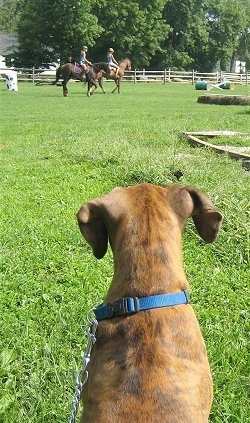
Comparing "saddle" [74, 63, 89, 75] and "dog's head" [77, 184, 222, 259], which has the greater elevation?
"saddle" [74, 63, 89, 75]

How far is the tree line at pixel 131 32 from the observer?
2557 inches

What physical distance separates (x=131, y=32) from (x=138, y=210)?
70027 millimetres

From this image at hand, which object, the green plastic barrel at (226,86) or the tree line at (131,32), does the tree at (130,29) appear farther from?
the green plastic barrel at (226,86)

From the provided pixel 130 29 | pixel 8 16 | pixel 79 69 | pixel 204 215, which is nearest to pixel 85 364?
pixel 204 215

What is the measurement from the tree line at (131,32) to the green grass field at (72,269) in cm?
5591

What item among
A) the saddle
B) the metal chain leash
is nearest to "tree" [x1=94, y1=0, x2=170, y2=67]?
the saddle

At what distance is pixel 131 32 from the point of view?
229 feet

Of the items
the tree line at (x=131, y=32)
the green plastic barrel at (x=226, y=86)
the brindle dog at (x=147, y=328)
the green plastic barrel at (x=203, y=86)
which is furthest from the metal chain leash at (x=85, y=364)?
the tree line at (x=131, y=32)

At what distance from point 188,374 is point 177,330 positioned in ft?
0.63

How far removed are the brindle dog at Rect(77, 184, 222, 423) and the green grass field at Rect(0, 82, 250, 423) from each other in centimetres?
120

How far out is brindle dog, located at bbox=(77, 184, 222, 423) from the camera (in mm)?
2387

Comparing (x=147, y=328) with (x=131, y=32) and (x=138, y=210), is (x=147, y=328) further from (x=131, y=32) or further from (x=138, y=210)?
(x=131, y=32)

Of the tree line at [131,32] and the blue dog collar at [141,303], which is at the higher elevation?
the tree line at [131,32]

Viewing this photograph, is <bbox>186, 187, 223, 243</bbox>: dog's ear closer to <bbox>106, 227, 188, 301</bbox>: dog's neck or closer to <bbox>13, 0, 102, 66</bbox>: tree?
<bbox>106, 227, 188, 301</bbox>: dog's neck
